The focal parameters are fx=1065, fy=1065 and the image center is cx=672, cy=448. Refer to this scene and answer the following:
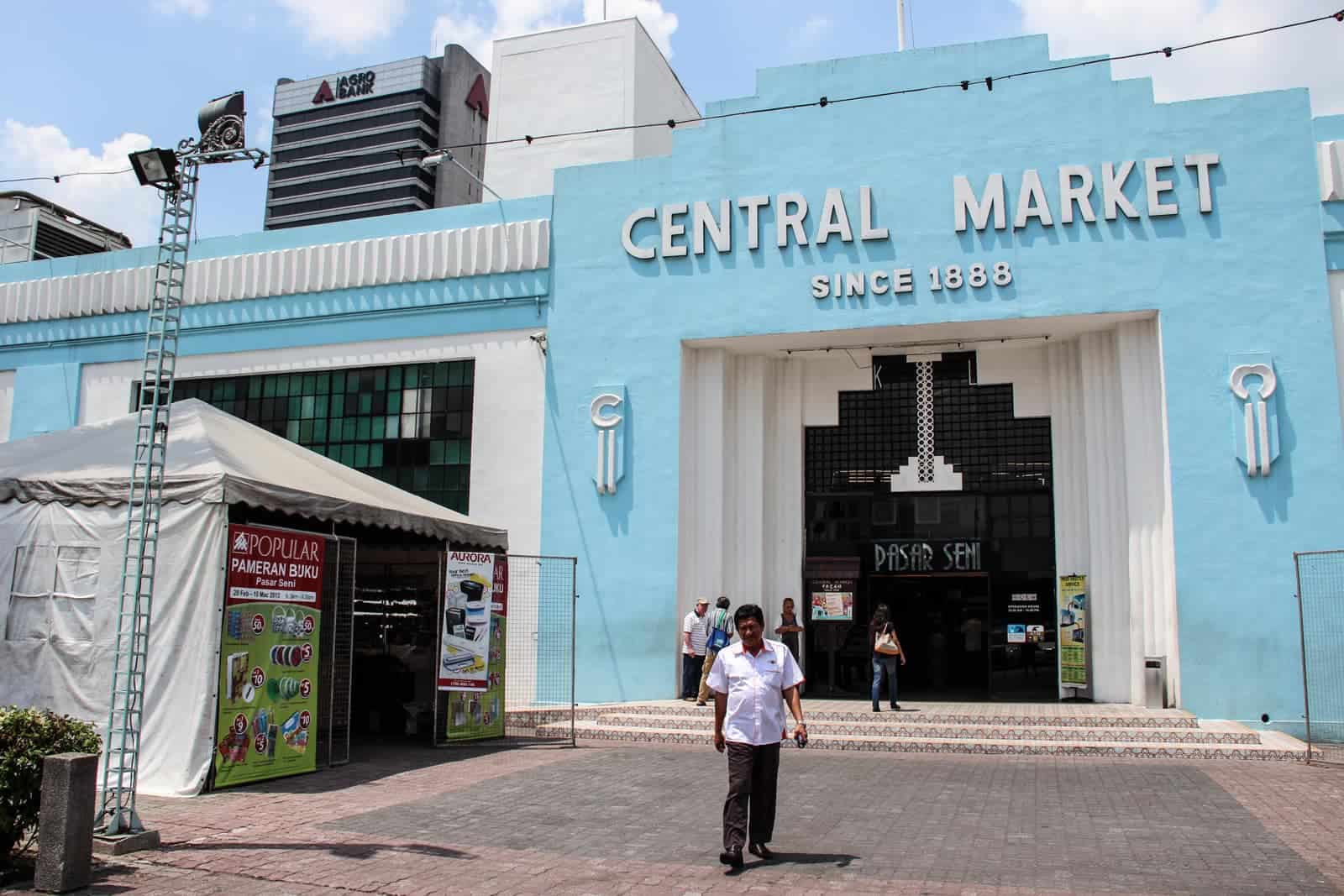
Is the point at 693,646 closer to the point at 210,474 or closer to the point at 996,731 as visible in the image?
the point at 996,731

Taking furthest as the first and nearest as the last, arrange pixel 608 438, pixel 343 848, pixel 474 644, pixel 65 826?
pixel 608 438, pixel 474 644, pixel 343 848, pixel 65 826

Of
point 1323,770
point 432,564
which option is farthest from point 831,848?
point 432,564

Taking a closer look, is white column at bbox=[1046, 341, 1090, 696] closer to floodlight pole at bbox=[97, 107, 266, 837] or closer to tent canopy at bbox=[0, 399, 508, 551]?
tent canopy at bbox=[0, 399, 508, 551]

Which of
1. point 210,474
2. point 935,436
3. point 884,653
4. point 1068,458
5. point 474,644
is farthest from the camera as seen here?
point 935,436

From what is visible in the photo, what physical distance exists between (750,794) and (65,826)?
416 centimetres

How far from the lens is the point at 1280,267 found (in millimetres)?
14289

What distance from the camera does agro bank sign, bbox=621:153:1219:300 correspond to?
1491 cm

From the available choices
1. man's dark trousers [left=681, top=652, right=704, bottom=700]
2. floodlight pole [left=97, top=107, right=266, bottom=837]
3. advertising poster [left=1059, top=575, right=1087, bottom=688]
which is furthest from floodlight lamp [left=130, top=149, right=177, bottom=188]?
advertising poster [left=1059, top=575, right=1087, bottom=688]

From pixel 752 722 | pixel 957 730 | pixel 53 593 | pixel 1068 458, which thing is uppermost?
pixel 1068 458

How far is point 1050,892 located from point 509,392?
1302cm

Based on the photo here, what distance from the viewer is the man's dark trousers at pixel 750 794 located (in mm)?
6801

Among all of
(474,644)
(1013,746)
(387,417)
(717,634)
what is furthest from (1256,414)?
(387,417)

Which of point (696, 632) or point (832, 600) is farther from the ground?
point (832, 600)

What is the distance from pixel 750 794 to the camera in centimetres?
702
